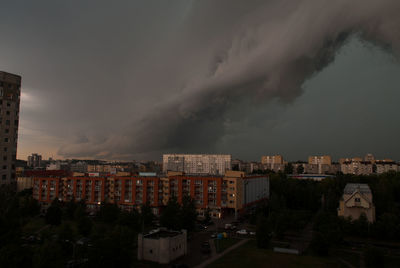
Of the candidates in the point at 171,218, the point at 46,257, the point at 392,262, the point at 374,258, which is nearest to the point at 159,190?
the point at 171,218

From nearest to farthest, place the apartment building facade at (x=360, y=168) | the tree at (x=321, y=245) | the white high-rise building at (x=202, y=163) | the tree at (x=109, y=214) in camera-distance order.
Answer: the tree at (x=321, y=245) < the tree at (x=109, y=214) < the white high-rise building at (x=202, y=163) < the apartment building facade at (x=360, y=168)

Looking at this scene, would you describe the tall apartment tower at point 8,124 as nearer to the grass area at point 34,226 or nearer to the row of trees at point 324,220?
the grass area at point 34,226

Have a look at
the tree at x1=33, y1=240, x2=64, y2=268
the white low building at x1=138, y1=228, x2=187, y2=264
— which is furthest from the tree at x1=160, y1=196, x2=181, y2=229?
the tree at x1=33, y1=240, x2=64, y2=268

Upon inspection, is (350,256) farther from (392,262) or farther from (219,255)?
(219,255)

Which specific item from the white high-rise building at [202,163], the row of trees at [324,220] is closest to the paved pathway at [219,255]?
the row of trees at [324,220]

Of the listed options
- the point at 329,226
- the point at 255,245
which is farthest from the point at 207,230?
the point at 329,226

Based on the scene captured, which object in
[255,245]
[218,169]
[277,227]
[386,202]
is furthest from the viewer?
[218,169]

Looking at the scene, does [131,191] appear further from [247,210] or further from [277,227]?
[277,227]
